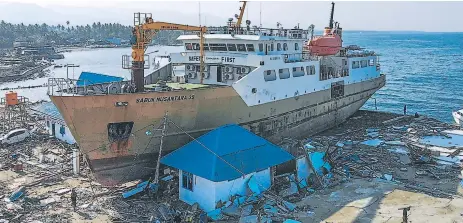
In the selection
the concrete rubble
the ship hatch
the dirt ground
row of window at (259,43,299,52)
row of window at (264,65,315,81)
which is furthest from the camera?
row of window at (259,43,299,52)

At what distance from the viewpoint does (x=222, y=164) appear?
20.7 meters

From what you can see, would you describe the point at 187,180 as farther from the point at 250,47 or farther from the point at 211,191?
the point at 250,47

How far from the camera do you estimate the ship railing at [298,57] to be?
30663 mm

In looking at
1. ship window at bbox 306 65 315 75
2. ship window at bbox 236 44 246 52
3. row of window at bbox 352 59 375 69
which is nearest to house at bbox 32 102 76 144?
ship window at bbox 236 44 246 52

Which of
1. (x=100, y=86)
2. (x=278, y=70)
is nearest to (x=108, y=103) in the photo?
(x=100, y=86)

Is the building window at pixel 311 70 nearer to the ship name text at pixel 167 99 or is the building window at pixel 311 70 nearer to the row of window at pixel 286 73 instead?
the row of window at pixel 286 73

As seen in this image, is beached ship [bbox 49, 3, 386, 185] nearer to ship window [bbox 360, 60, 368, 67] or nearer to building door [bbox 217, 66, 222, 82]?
building door [bbox 217, 66, 222, 82]

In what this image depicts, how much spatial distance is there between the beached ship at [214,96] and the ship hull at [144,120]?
1.9 inches

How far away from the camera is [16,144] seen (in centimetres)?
3231

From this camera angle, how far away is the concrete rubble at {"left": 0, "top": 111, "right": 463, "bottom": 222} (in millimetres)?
20172

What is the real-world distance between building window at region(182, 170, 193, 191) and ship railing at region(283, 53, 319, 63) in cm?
1223

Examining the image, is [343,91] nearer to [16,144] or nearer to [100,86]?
[100,86]

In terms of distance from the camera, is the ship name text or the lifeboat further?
the lifeboat

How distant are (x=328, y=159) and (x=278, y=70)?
6634 millimetres
